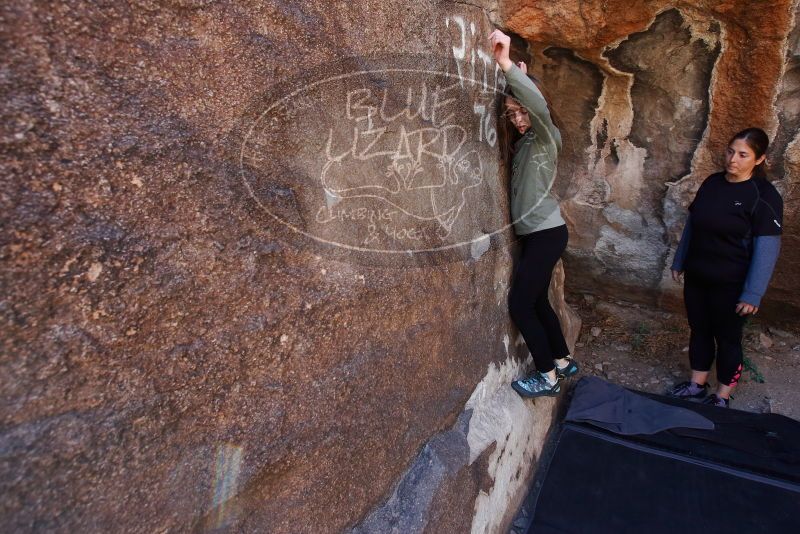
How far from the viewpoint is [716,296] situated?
2.35 metres

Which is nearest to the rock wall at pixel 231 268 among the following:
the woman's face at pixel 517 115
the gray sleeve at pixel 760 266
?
the woman's face at pixel 517 115

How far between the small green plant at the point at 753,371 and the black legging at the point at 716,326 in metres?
0.32

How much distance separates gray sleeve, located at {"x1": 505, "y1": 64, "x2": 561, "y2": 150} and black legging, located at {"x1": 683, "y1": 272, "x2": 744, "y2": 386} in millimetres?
1249

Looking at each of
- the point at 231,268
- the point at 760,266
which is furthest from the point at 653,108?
the point at 231,268

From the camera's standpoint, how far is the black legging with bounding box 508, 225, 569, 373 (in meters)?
2.06

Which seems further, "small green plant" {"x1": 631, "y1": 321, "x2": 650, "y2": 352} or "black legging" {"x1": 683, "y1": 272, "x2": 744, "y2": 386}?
"small green plant" {"x1": 631, "y1": 321, "x2": 650, "y2": 352}

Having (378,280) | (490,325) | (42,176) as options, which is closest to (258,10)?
(42,176)

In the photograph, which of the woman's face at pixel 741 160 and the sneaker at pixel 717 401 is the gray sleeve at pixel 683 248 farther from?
the sneaker at pixel 717 401

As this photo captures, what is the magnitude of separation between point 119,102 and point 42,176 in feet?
0.53

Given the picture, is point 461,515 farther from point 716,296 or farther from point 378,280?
point 716,296

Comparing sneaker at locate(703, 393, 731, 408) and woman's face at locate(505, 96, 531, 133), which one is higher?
woman's face at locate(505, 96, 531, 133)

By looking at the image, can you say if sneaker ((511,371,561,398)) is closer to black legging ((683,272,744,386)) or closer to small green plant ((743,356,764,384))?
black legging ((683,272,744,386))

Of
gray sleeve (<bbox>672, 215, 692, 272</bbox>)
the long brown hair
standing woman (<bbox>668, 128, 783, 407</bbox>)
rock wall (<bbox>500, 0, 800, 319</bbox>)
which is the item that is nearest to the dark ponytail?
standing woman (<bbox>668, 128, 783, 407</bbox>)

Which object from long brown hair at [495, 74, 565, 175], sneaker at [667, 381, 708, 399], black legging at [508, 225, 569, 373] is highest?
long brown hair at [495, 74, 565, 175]
